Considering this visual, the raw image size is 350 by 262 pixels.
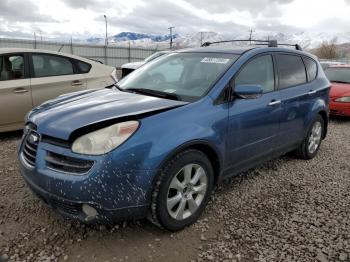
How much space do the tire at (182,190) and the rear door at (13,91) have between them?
3606 millimetres

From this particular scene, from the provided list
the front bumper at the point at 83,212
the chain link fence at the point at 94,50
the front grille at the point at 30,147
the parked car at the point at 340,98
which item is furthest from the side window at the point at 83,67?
the chain link fence at the point at 94,50

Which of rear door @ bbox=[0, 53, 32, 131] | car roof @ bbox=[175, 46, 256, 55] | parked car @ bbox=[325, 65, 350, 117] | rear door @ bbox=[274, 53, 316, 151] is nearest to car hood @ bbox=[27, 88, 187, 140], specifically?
car roof @ bbox=[175, 46, 256, 55]

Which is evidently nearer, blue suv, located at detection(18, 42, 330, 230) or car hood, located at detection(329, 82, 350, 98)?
blue suv, located at detection(18, 42, 330, 230)

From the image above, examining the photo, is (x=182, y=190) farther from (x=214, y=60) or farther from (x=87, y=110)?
(x=214, y=60)

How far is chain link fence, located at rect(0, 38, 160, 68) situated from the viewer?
2850 centimetres

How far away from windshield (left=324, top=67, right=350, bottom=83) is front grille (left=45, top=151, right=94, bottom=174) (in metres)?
8.72

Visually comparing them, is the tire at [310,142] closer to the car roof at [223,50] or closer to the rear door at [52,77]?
the car roof at [223,50]

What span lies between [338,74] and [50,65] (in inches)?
303

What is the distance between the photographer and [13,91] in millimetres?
5457

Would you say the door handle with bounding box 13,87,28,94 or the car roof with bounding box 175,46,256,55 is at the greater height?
the car roof with bounding box 175,46,256,55

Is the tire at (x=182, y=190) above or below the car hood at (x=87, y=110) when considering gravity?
below

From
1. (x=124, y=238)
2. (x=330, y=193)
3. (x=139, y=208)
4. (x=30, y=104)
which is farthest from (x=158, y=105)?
(x=30, y=104)

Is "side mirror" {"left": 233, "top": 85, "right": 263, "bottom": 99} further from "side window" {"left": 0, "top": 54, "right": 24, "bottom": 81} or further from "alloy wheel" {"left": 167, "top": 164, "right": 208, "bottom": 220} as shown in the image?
"side window" {"left": 0, "top": 54, "right": 24, "bottom": 81}

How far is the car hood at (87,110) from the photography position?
2732 millimetres
